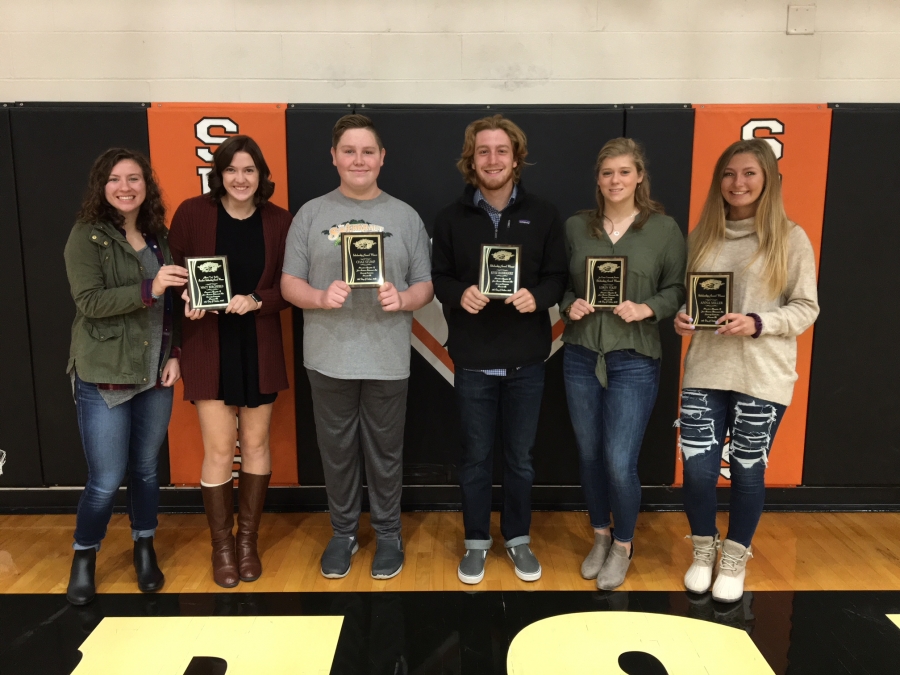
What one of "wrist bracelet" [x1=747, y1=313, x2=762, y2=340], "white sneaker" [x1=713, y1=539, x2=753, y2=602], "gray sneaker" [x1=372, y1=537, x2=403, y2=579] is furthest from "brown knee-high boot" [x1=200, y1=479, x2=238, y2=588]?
"wrist bracelet" [x1=747, y1=313, x2=762, y2=340]

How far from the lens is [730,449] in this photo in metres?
2.62

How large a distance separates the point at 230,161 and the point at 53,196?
1301 millimetres

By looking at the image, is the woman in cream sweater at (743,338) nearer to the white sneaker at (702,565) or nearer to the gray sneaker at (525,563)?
the white sneaker at (702,565)

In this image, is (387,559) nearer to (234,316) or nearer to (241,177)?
(234,316)

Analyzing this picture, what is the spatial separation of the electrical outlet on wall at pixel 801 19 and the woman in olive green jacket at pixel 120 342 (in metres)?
3.32

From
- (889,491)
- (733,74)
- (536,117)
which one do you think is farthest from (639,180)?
(889,491)

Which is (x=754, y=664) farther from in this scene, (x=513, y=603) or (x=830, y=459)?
(x=830, y=459)

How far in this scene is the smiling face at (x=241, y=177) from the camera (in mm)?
2535

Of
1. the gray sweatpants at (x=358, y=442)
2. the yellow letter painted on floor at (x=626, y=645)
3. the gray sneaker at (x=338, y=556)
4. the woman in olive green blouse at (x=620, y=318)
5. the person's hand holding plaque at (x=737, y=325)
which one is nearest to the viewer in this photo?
the yellow letter painted on floor at (x=626, y=645)

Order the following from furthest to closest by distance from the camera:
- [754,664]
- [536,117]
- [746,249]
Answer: [536,117] < [746,249] < [754,664]

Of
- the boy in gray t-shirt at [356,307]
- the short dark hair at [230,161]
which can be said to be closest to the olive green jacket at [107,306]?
the short dark hair at [230,161]

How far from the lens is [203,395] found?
264 centimetres

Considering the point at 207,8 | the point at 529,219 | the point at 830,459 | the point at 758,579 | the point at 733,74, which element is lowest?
the point at 758,579

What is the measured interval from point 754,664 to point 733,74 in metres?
2.95
